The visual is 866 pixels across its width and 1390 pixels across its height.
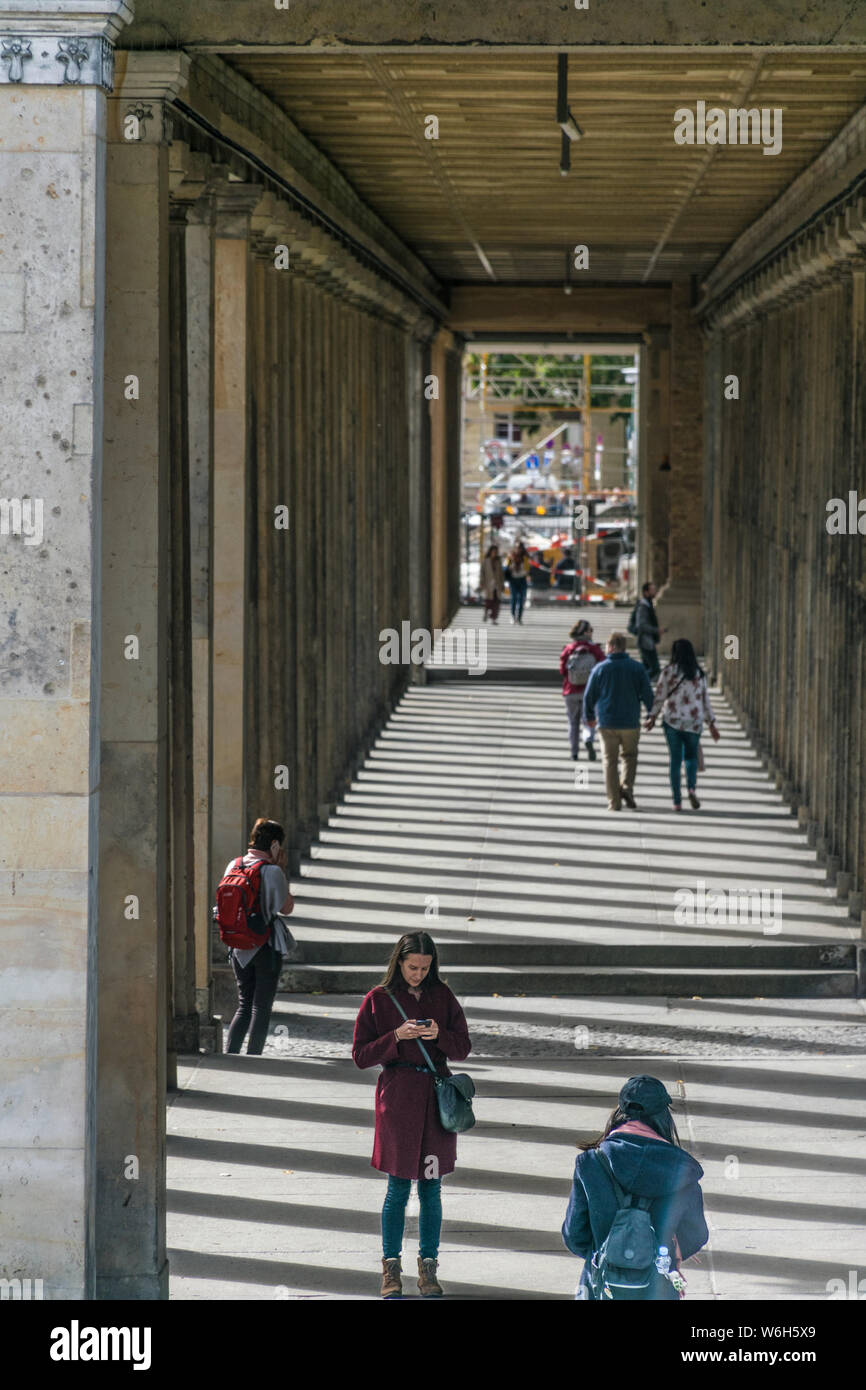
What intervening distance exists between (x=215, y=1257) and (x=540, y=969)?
224 inches

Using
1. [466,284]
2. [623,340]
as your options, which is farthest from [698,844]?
A: [623,340]

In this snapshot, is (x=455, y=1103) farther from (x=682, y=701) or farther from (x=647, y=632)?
(x=647, y=632)

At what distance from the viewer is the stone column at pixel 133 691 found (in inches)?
317

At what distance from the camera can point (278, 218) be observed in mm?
14938

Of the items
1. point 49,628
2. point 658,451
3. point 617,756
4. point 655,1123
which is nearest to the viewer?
point 655,1123

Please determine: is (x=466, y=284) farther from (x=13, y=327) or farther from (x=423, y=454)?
(x=13, y=327)

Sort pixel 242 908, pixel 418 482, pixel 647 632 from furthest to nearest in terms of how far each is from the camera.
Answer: pixel 418 482 < pixel 647 632 < pixel 242 908

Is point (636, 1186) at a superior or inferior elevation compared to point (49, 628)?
inferior

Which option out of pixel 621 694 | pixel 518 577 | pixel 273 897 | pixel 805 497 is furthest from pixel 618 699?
pixel 518 577

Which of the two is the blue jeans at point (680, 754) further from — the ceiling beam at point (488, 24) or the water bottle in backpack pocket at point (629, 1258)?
the water bottle in backpack pocket at point (629, 1258)

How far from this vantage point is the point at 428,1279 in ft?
27.2

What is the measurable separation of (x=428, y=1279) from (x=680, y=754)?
11.7 m

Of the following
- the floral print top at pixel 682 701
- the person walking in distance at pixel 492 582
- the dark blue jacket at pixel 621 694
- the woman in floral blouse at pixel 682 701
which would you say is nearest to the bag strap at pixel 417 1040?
the woman in floral blouse at pixel 682 701

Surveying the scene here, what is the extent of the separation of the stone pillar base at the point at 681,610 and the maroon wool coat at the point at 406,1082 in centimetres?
2578
